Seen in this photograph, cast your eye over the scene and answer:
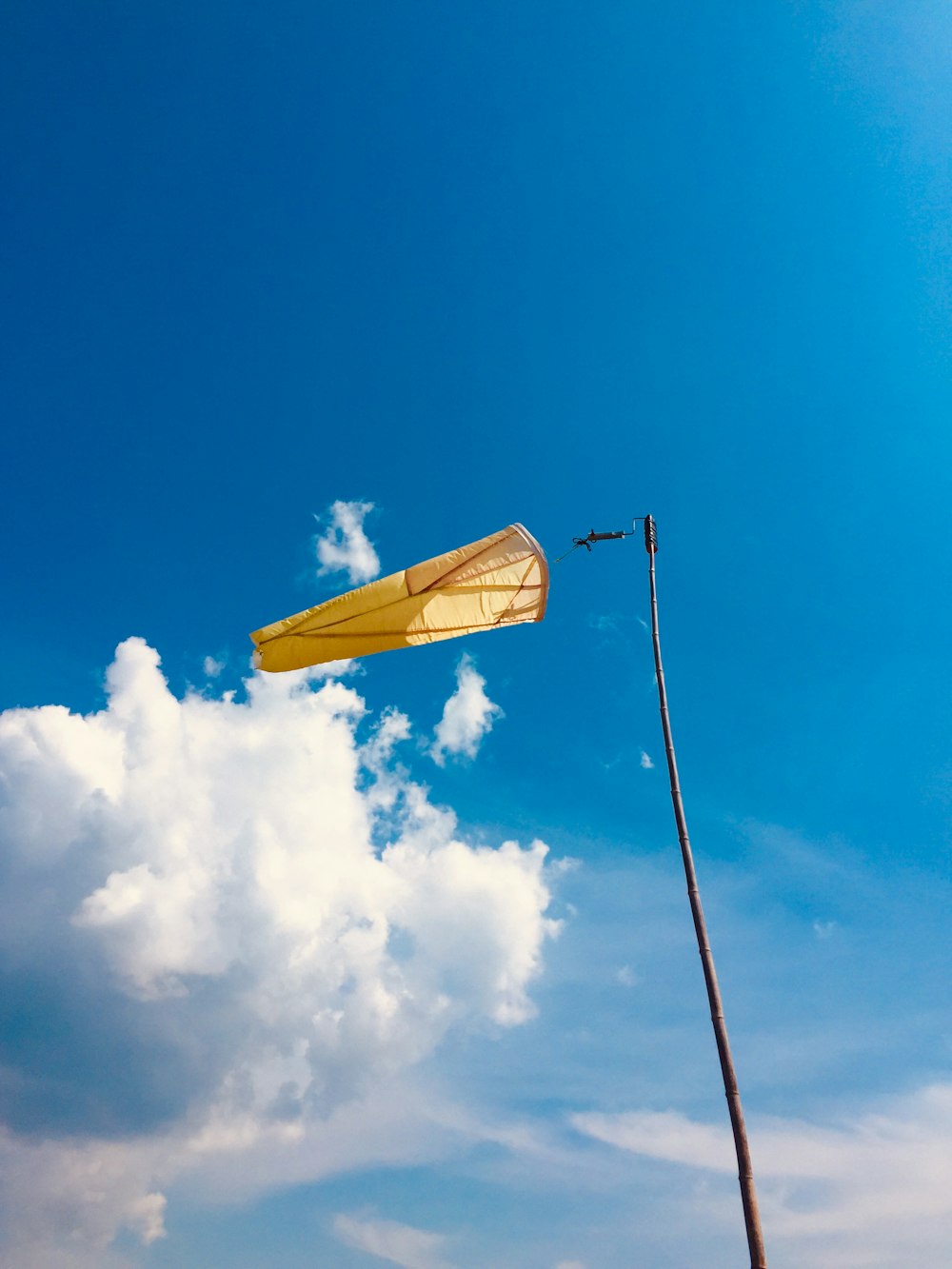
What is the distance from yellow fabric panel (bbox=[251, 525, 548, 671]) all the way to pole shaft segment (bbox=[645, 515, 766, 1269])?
4266 mm

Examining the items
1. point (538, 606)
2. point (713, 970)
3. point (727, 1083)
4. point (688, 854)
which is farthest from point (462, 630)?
point (727, 1083)

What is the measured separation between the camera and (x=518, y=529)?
70.6 ft

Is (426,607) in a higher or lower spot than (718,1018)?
higher

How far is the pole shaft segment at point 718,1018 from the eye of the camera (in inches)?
497

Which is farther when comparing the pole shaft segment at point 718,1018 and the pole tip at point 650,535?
the pole tip at point 650,535

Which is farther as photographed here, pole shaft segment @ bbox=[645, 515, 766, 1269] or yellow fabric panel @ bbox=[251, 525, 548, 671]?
yellow fabric panel @ bbox=[251, 525, 548, 671]

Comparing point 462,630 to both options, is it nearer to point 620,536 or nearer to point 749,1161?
point 620,536

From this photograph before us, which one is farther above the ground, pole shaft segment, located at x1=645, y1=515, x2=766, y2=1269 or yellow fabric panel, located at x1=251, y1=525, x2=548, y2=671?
yellow fabric panel, located at x1=251, y1=525, x2=548, y2=671

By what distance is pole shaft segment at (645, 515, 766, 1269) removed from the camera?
12.6 meters

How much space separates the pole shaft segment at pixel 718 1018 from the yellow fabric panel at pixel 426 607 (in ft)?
14.0

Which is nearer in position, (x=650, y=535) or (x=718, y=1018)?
(x=718, y=1018)

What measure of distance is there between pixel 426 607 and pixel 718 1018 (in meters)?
11.8

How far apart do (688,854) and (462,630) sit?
27.6ft

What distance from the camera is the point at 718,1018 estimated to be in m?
14.5
